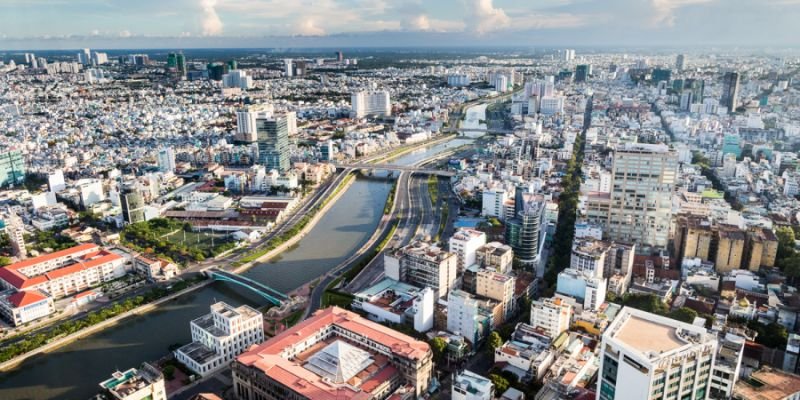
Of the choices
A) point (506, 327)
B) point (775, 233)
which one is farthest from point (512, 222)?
point (775, 233)

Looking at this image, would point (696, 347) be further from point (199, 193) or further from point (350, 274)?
point (199, 193)

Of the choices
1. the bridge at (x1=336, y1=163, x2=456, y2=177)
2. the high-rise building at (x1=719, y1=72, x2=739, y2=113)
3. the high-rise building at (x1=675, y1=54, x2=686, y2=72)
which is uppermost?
the high-rise building at (x1=675, y1=54, x2=686, y2=72)

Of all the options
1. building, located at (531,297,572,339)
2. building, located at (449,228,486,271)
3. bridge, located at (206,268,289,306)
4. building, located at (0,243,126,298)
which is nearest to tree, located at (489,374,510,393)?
building, located at (531,297,572,339)

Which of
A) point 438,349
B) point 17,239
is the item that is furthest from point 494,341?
point 17,239

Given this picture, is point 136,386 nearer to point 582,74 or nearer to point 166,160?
point 166,160

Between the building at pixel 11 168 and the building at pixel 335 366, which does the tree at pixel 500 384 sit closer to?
the building at pixel 335 366

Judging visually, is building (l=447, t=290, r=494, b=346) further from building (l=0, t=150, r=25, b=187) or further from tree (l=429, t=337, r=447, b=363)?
building (l=0, t=150, r=25, b=187)
